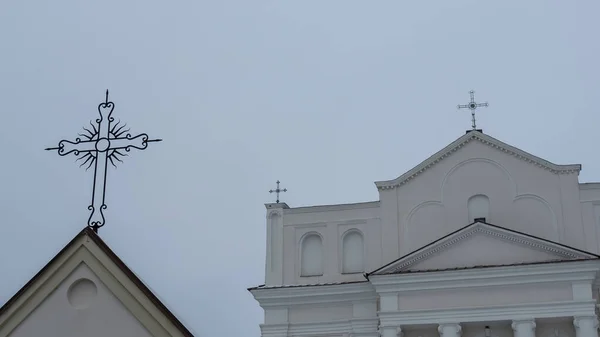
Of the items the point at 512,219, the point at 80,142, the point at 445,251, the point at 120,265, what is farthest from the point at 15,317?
the point at 512,219

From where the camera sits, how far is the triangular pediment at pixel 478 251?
29.7m

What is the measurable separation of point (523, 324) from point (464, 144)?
680 centimetres

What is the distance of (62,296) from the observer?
339 inches

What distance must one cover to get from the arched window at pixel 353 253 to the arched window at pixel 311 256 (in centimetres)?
83

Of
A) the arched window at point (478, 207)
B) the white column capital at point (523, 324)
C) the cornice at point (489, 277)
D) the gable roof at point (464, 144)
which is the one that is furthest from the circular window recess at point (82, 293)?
the gable roof at point (464, 144)

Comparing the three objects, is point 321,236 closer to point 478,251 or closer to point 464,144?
point 464,144

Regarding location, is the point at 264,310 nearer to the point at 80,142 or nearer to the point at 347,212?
the point at 347,212

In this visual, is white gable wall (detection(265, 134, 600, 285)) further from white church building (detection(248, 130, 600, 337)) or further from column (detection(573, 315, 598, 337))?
column (detection(573, 315, 598, 337))

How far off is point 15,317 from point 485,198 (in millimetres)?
25229

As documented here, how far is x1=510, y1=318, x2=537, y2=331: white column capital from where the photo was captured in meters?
28.9

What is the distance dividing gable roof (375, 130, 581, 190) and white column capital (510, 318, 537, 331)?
541cm

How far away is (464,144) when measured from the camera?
32938mm

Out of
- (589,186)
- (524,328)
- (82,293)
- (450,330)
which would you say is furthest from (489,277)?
(82,293)

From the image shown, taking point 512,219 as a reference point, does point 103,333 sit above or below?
below
